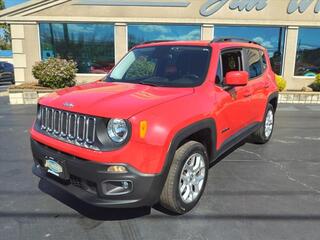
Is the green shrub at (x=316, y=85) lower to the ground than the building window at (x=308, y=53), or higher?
lower

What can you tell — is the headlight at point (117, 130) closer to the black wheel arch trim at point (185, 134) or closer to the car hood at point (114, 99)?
the car hood at point (114, 99)

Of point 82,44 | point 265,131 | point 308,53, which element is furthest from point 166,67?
point 308,53

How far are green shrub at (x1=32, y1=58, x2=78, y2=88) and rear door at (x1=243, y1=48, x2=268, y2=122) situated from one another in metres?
7.79

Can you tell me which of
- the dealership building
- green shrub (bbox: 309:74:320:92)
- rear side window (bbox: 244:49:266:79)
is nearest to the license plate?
rear side window (bbox: 244:49:266:79)

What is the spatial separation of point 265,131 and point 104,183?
13.3ft

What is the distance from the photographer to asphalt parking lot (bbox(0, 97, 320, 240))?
297 cm

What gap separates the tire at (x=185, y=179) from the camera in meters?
3.01

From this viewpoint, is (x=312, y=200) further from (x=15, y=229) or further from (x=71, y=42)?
(x=71, y=42)

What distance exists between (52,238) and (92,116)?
4.10 feet

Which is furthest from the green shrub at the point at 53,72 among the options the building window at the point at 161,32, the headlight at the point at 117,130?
the headlight at the point at 117,130

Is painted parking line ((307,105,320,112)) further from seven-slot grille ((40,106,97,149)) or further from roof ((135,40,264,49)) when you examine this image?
seven-slot grille ((40,106,97,149))

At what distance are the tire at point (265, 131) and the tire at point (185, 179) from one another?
2454 mm

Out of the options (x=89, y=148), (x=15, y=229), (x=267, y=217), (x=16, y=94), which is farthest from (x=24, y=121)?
(x=267, y=217)

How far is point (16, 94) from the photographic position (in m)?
10.5
